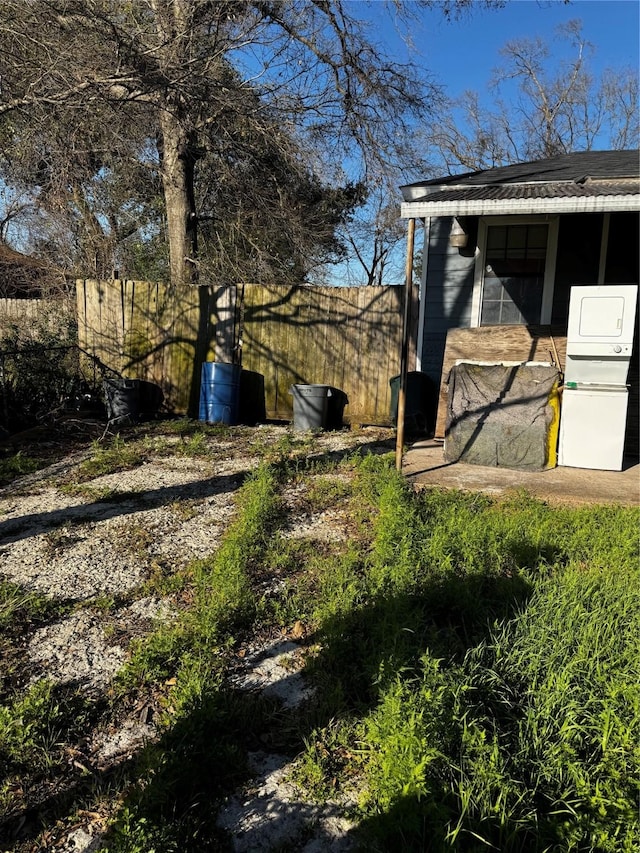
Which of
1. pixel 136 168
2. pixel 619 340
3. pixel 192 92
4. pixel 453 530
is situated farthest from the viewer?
pixel 136 168

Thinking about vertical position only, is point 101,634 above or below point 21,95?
below

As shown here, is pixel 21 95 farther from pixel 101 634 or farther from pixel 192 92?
pixel 101 634

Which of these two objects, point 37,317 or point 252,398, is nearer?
point 252,398

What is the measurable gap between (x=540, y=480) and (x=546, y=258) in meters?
3.38

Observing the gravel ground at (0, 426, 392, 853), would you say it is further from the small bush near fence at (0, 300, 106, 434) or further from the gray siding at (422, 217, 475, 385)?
the gray siding at (422, 217, 475, 385)

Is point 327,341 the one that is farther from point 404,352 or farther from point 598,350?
point 598,350

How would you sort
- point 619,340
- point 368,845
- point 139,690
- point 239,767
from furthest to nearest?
point 619,340 < point 139,690 < point 239,767 < point 368,845

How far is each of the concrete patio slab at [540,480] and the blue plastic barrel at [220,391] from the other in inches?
128

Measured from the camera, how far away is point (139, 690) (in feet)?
7.71

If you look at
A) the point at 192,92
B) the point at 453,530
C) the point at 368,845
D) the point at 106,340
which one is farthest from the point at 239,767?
the point at 106,340

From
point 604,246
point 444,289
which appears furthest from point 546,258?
point 444,289

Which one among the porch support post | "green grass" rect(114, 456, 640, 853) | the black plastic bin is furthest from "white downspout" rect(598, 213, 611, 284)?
"green grass" rect(114, 456, 640, 853)

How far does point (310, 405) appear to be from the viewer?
7.73 metres

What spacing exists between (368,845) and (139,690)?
115 centimetres
